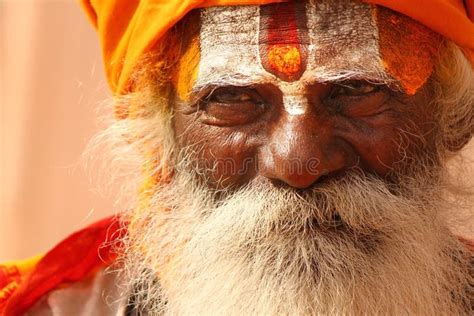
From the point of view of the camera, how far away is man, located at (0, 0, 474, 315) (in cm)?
132

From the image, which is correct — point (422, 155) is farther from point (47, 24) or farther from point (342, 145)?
point (47, 24)

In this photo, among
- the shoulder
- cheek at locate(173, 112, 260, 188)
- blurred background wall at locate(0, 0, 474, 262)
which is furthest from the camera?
blurred background wall at locate(0, 0, 474, 262)

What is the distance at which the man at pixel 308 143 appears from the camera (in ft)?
4.34

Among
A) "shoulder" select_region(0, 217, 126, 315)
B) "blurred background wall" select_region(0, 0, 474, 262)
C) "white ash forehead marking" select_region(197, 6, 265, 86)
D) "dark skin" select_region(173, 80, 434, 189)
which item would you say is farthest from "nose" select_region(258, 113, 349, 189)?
"blurred background wall" select_region(0, 0, 474, 262)

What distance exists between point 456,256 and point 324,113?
1.35 ft

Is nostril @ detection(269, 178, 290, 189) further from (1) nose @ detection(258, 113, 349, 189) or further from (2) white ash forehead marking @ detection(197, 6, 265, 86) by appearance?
(2) white ash forehead marking @ detection(197, 6, 265, 86)

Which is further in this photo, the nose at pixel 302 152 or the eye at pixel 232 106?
the eye at pixel 232 106

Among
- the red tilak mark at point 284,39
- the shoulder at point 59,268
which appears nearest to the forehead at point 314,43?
the red tilak mark at point 284,39

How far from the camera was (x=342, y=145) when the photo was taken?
52.8 inches

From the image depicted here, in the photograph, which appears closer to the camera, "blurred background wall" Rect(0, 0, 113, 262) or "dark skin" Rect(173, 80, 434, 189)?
"dark skin" Rect(173, 80, 434, 189)

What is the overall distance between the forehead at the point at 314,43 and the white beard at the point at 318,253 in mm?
176

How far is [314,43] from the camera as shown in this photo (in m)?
1.33

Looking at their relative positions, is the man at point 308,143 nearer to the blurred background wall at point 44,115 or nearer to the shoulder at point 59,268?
the shoulder at point 59,268

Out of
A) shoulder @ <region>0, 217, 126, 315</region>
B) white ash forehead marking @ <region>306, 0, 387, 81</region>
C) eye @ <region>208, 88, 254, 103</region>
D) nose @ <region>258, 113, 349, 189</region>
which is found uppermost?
white ash forehead marking @ <region>306, 0, 387, 81</region>
